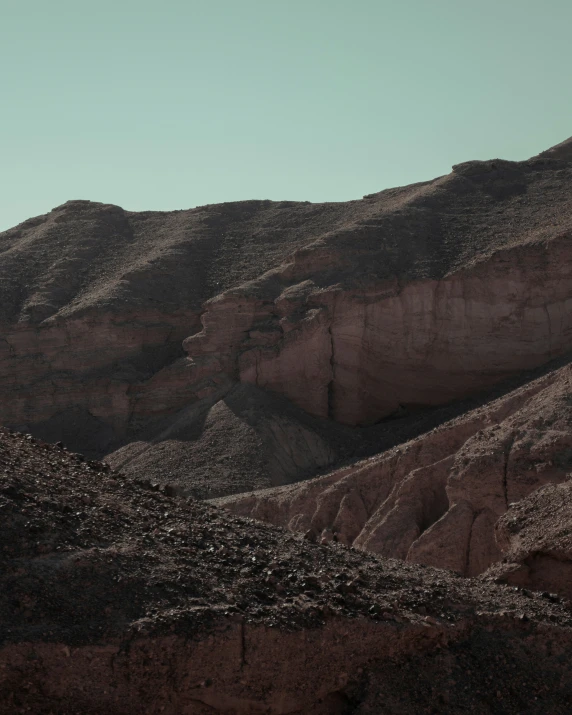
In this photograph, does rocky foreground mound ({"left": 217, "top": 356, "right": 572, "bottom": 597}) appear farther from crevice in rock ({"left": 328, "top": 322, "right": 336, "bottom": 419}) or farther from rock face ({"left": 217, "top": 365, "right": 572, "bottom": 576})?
crevice in rock ({"left": 328, "top": 322, "right": 336, "bottom": 419})

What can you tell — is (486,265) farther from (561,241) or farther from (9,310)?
(9,310)

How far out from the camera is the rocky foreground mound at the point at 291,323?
42000 millimetres

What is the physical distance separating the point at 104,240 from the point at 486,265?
21275 millimetres

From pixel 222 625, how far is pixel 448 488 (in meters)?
12.4

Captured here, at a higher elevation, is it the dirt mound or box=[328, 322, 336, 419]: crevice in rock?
box=[328, 322, 336, 419]: crevice in rock

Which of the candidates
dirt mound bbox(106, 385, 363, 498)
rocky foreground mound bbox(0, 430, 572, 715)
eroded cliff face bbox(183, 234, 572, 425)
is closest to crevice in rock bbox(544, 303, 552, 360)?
eroded cliff face bbox(183, 234, 572, 425)

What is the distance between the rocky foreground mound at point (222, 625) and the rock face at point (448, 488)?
4508 millimetres

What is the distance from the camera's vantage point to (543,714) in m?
16.3

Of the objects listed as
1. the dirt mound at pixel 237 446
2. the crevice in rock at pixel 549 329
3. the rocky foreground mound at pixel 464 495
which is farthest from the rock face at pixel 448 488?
the crevice in rock at pixel 549 329

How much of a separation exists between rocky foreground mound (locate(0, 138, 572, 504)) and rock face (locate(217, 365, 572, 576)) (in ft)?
21.4

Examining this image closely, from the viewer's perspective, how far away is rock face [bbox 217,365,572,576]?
25469 mm

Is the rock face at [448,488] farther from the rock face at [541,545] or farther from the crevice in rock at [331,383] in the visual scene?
the crevice in rock at [331,383]

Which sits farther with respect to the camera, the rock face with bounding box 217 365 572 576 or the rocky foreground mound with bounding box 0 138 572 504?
the rocky foreground mound with bounding box 0 138 572 504

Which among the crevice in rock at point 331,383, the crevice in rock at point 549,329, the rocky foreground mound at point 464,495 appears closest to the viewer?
the rocky foreground mound at point 464,495
